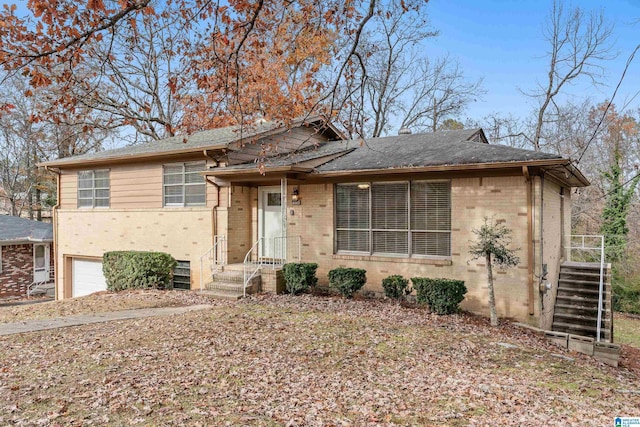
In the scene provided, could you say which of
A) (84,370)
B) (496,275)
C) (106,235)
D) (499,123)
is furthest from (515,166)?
(499,123)

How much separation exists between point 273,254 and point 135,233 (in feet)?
19.0

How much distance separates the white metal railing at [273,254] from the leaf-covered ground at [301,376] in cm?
290

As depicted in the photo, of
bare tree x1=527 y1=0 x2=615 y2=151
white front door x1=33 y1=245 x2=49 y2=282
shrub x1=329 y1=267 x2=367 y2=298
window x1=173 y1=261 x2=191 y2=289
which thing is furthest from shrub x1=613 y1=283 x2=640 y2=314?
white front door x1=33 y1=245 x2=49 y2=282

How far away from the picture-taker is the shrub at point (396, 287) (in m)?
9.94

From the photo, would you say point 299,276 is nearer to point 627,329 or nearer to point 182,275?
point 182,275

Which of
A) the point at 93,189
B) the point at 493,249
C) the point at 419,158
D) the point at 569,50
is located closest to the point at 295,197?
the point at 419,158

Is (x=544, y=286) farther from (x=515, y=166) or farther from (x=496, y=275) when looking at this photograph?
(x=515, y=166)

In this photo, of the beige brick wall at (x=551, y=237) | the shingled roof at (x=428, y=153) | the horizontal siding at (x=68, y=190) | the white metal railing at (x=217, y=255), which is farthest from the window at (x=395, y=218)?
the horizontal siding at (x=68, y=190)

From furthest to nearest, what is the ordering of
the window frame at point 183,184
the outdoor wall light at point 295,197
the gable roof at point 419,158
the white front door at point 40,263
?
the white front door at point 40,263
the window frame at point 183,184
the outdoor wall light at point 295,197
the gable roof at point 419,158

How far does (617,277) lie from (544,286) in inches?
512

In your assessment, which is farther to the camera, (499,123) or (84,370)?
(499,123)

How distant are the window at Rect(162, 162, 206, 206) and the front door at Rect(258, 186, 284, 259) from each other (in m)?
1.84

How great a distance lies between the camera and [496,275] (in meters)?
9.36

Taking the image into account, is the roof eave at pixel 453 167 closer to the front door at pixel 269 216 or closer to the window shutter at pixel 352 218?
the window shutter at pixel 352 218
